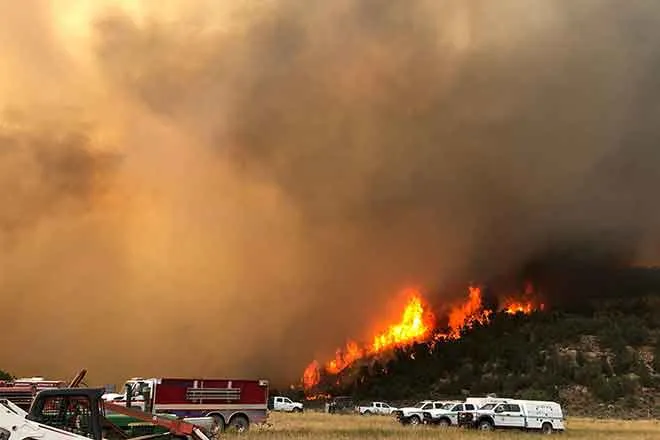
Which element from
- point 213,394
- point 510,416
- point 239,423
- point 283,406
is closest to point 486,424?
point 510,416

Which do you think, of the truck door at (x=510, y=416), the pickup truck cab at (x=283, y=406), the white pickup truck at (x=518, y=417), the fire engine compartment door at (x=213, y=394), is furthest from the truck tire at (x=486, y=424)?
the pickup truck cab at (x=283, y=406)

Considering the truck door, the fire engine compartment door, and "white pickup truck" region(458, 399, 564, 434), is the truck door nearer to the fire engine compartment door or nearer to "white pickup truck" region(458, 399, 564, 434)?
"white pickup truck" region(458, 399, 564, 434)

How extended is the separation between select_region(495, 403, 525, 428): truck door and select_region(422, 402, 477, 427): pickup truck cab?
2107mm

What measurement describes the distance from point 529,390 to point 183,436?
102384 millimetres

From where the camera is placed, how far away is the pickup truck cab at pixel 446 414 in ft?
155

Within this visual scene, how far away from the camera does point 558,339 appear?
13338cm

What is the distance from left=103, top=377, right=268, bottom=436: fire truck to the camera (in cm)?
3359

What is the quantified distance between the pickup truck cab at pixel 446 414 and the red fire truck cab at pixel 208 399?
1704 centimetres

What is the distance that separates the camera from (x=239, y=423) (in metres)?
35.4

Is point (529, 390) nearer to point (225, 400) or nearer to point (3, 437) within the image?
point (225, 400)

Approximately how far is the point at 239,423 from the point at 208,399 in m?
2.21

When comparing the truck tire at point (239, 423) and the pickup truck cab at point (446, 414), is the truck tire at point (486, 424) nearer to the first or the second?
the pickup truck cab at point (446, 414)

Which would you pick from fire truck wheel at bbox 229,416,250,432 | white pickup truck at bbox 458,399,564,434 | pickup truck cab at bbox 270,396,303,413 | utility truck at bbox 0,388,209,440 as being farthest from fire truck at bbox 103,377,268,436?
pickup truck cab at bbox 270,396,303,413

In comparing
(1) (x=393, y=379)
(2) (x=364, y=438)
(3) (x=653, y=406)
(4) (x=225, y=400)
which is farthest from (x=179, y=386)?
(1) (x=393, y=379)
